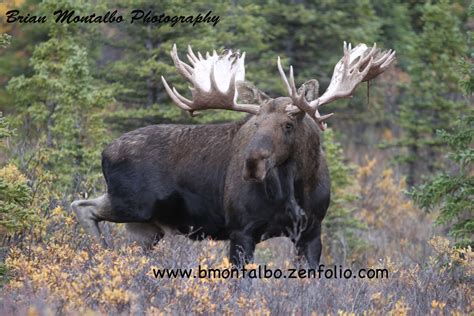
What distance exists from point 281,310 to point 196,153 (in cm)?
335

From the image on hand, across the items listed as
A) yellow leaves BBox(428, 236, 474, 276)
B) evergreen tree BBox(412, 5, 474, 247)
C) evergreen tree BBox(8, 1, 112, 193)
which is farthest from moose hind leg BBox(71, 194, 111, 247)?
yellow leaves BBox(428, 236, 474, 276)

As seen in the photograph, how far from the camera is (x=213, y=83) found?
9773mm

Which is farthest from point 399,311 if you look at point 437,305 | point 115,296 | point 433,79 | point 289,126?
point 433,79

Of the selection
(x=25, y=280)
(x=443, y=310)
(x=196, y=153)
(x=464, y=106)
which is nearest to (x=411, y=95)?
(x=464, y=106)

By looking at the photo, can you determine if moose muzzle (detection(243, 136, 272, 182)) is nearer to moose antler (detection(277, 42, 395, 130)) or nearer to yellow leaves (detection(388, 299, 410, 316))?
moose antler (detection(277, 42, 395, 130))

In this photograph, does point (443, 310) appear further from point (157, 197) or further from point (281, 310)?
point (157, 197)

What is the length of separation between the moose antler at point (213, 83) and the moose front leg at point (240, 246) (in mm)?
1231

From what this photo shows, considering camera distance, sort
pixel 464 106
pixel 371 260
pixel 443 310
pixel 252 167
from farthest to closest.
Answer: pixel 464 106, pixel 371 260, pixel 252 167, pixel 443 310

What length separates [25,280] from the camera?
751cm

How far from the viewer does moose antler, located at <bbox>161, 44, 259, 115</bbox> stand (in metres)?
9.75

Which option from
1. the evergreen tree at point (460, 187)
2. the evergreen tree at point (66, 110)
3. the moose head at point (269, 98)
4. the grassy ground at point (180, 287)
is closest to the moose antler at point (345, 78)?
the moose head at point (269, 98)

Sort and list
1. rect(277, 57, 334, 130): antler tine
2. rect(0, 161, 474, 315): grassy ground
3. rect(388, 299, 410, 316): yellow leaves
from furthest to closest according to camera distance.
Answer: rect(277, 57, 334, 130): antler tine, rect(388, 299, 410, 316): yellow leaves, rect(0, 161, 474, 315): grassy ground

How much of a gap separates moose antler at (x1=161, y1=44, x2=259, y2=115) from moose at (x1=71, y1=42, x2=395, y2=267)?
1 cm

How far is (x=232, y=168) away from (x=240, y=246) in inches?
34.1
